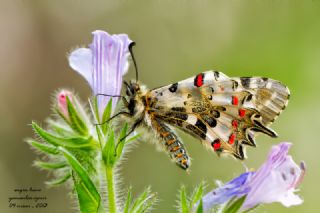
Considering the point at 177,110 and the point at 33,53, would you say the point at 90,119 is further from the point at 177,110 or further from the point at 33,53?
the point at 33,53

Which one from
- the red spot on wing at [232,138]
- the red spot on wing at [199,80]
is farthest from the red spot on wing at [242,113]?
the red spot on wing at [199,80]

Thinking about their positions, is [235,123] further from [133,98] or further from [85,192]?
[85,192]

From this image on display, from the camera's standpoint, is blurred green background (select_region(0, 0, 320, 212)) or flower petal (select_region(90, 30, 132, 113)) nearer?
flower petal (select_region(90, 30, 132, 113))

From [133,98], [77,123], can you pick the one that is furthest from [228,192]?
[77,123]

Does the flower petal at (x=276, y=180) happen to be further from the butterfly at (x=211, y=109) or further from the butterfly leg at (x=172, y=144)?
the butterfly leg at (x=172, y=144)

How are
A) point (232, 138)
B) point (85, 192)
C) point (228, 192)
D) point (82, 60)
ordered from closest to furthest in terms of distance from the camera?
point (85, 192)
point (228, 192)
point (232, 138)
point (82, 60)

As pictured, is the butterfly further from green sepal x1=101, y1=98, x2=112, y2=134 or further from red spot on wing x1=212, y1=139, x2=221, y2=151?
green sepal x1=101, y1=98, x2=112, y2=134

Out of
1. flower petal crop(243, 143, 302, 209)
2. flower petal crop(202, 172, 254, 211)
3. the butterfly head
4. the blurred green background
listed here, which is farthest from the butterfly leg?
the blurred green background
